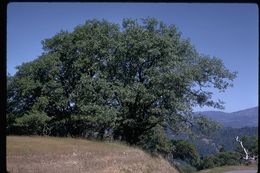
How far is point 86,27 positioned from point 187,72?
37.1ft

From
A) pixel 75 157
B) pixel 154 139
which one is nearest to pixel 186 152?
pixel 154 139

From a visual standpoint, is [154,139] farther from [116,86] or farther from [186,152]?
[186,152]

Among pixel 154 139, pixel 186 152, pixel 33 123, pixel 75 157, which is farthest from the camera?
pixel 186 152

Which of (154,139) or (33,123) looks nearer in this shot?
(33,123)

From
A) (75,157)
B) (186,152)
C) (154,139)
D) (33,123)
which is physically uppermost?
(33,123)

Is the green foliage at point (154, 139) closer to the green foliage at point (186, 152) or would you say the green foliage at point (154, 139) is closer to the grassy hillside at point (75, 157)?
the grassy hillside at point (75, 157)

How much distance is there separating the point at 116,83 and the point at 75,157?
981 centimetres

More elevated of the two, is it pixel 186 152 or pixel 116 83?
pixel 116 83

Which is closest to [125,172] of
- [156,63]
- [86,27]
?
[156,63]

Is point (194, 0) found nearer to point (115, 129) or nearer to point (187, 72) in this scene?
point (187, 72)

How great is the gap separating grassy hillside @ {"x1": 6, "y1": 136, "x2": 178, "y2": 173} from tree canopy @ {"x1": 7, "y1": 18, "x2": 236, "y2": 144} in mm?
3386

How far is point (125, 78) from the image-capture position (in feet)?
125

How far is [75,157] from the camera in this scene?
29.1 meters

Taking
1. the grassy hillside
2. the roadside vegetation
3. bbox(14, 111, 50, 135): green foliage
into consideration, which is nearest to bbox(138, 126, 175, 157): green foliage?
the roadside vegetation
